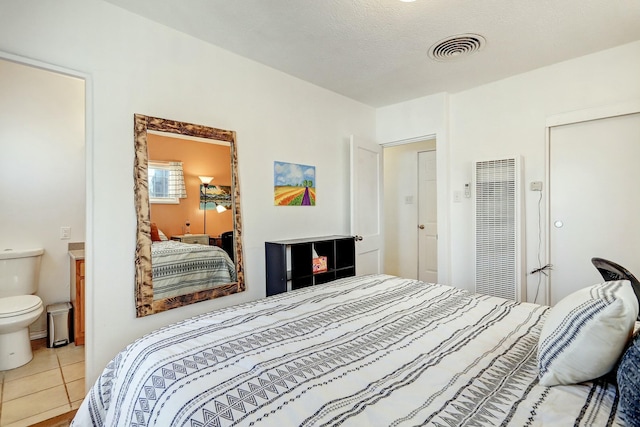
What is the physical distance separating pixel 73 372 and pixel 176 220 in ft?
4.78

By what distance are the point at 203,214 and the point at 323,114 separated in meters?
1.75

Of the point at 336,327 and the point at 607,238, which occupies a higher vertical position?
the point at 607,238

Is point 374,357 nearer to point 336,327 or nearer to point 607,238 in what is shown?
point 336,327

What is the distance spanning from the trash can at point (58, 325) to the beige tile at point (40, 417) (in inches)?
44.0

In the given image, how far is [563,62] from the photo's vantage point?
2775 millimetres

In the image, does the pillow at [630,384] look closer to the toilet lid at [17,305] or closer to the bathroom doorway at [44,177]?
the bathroom doorway at [44,177]

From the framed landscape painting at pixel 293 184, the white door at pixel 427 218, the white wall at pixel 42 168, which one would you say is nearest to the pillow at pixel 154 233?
the framed landscape painting at pixel 293 184

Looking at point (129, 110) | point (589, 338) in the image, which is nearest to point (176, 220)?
point (129, 110)

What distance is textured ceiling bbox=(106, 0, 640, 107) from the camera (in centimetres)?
198

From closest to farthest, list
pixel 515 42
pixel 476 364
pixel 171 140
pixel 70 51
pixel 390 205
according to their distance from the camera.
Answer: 1. pixel 476 364
2. pixel 70 51
3. pixel 171 140
4. pixel 515 42
5. pixel 390 205

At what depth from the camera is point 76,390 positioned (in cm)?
216

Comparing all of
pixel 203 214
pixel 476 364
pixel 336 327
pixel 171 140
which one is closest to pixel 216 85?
pixel 171 140

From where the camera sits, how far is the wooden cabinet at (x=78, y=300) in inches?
109

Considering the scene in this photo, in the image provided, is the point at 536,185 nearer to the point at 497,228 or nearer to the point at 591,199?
the point at 591,199
